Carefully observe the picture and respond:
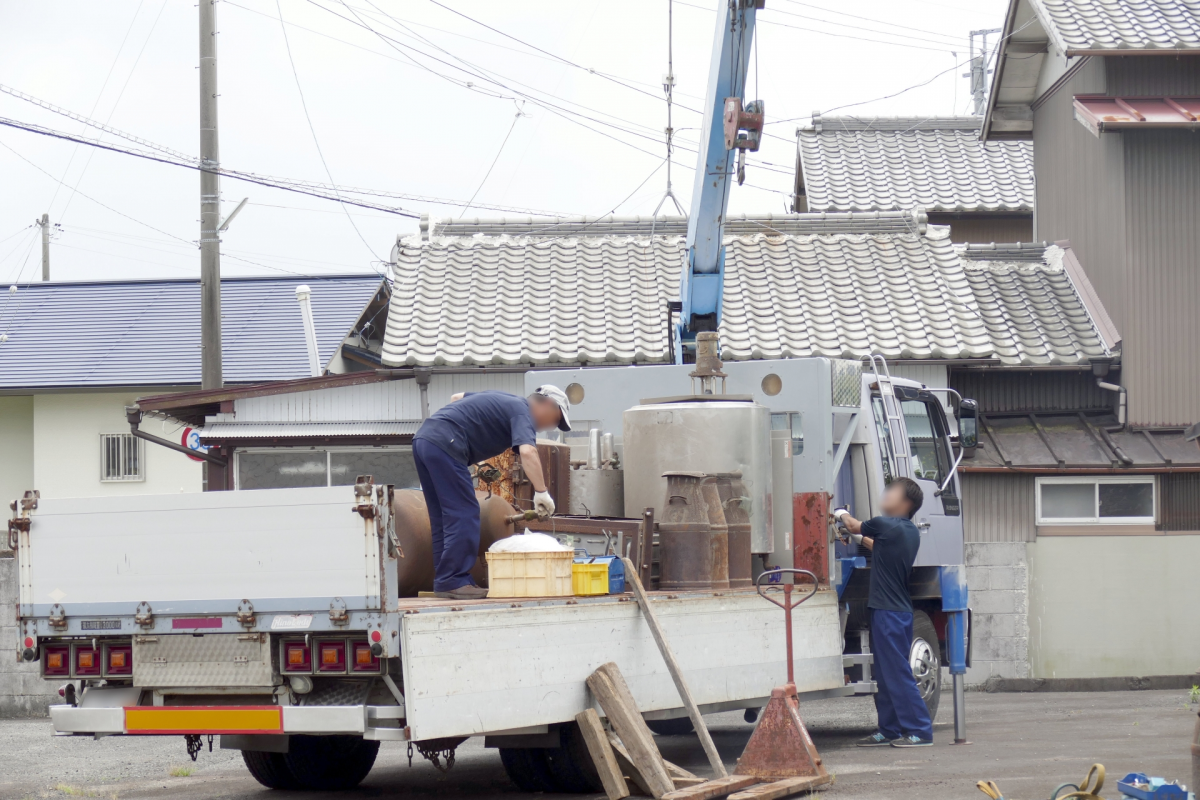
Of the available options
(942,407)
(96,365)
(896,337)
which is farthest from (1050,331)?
(96,365)

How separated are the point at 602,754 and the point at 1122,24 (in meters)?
13.4

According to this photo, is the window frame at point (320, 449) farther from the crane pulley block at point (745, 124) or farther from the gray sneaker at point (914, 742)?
the gray sneaker at point (914, 742)

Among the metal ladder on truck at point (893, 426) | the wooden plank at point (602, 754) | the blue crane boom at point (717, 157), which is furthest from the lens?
the blue crane boom at point (717, 157)

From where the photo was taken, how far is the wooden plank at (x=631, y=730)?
7.48 meters

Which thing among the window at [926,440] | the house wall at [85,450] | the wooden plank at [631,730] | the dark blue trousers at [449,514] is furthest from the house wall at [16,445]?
the wooden plank at [631,730]

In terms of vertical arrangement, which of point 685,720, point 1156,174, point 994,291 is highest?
point 1156,174

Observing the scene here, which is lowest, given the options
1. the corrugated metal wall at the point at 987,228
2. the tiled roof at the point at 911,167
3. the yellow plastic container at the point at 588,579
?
the yellow plastic container at the point at 588,579

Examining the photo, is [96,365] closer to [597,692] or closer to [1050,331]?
[1050,331]

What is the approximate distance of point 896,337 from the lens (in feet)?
53.7

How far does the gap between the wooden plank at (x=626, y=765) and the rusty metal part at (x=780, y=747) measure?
78 cm

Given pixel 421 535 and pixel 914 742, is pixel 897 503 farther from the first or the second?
pixel 421 535

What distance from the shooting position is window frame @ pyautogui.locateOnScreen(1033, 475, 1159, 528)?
16250 mm

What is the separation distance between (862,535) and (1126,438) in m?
7.57

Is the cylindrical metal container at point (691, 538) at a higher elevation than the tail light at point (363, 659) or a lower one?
higher
